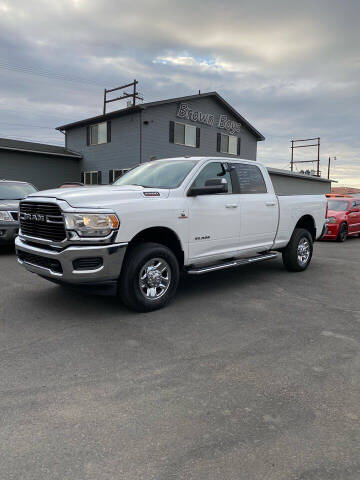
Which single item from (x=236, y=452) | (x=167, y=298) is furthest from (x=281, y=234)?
(x=236, y=452)

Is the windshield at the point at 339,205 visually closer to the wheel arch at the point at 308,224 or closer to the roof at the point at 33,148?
the wheel arch at the point at 308,224

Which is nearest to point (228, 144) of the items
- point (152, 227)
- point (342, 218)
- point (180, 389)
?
point (342, 218)

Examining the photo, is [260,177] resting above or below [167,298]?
above

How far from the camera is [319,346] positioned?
12.5ft

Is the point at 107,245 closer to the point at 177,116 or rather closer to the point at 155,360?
the point at 155,360

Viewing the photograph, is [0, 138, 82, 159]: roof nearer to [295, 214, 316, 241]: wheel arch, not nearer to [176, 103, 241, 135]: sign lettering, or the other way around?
[176, 103, 241, 135]: sign lettering

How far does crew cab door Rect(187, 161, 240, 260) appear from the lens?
5211mm

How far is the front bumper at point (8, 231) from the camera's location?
842cm

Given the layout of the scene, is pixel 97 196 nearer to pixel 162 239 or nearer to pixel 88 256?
pixel 88 256

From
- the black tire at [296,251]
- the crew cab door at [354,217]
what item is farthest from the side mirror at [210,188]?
the crew cab door at [354,217]

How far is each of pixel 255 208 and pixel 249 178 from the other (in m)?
0.54

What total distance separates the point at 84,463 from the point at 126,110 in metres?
20.6

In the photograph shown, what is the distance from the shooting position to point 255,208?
6.18 m

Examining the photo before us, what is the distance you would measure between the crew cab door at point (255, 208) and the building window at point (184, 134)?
54.1 feet
